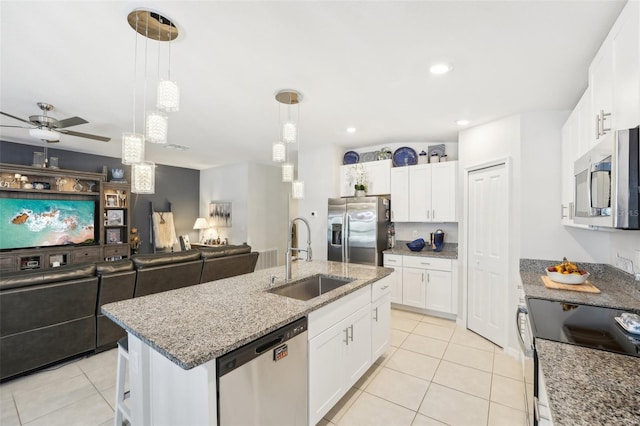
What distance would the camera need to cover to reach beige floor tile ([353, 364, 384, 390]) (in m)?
2.39

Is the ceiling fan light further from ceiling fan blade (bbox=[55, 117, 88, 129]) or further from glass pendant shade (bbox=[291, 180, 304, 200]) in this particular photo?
glass pendant shade (bbox=[291, 180, 304, 200])

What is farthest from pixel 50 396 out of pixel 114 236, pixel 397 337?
pixel 114 236

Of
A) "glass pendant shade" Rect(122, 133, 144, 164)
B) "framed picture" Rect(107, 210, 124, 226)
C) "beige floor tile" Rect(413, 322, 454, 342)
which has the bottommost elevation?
"beige floor tile" Rect(413, 322, 454, 342)

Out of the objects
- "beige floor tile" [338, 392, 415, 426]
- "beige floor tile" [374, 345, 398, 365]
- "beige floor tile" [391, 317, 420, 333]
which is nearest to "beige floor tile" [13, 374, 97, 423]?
"beige floor tile" [338, 392, 415, 426]

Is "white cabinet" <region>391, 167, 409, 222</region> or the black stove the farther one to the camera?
"white cabinet" <region>391, 167, 409, 222</region>

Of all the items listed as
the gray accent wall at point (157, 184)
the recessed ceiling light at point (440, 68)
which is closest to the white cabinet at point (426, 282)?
the recessed ceiling light at point (440, 68)

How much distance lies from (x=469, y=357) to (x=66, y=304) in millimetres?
3948

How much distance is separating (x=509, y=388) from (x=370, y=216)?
2549 millimetres

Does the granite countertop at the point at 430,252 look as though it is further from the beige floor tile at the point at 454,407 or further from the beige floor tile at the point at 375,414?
the beige floor tile at the point at 375,414

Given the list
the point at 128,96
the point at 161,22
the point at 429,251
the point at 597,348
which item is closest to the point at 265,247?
the point at 429,251

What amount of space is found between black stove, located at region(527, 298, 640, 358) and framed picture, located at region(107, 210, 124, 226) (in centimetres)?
688

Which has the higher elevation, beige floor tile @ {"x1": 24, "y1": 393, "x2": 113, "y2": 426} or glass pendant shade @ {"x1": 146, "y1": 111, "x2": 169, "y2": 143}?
glass pendant shade @ {"x1": 146, "y1": 111, "x2": 169, "y2": 143}

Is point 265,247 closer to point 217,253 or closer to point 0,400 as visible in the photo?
point 217,253

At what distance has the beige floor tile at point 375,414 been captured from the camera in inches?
77.7
